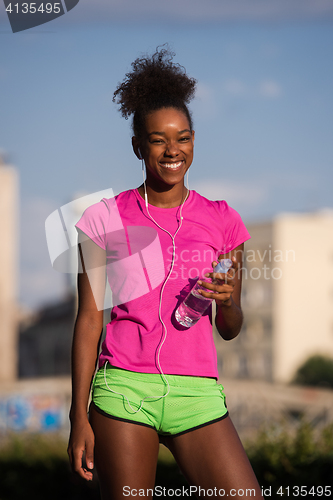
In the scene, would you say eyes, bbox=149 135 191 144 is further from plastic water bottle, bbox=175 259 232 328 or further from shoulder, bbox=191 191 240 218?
plastic water bottle, bbox=175 259 232 328

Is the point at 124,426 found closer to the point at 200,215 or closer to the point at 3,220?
the point at 200,215

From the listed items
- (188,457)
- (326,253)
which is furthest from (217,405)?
(326,253)

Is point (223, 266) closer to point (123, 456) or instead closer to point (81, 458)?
point (123, 456)

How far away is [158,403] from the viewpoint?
247 centimetres

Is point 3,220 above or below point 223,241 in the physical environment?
above

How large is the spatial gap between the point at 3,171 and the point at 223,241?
80328 mm

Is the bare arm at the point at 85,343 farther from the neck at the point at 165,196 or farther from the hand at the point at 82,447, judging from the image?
the neck at the point at 165,196

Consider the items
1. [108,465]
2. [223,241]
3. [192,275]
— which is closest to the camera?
[108,465]

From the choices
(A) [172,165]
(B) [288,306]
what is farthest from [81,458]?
(B) [288,306]

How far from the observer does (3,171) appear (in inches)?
3132

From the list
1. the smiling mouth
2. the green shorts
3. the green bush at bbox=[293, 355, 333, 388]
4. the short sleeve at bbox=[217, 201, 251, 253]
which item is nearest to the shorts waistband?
the green shorts

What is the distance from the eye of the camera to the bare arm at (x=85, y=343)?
246 cm

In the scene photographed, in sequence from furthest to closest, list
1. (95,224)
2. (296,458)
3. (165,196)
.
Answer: (296,458), (165,196), (95,224)

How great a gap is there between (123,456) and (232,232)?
3.56 feet
